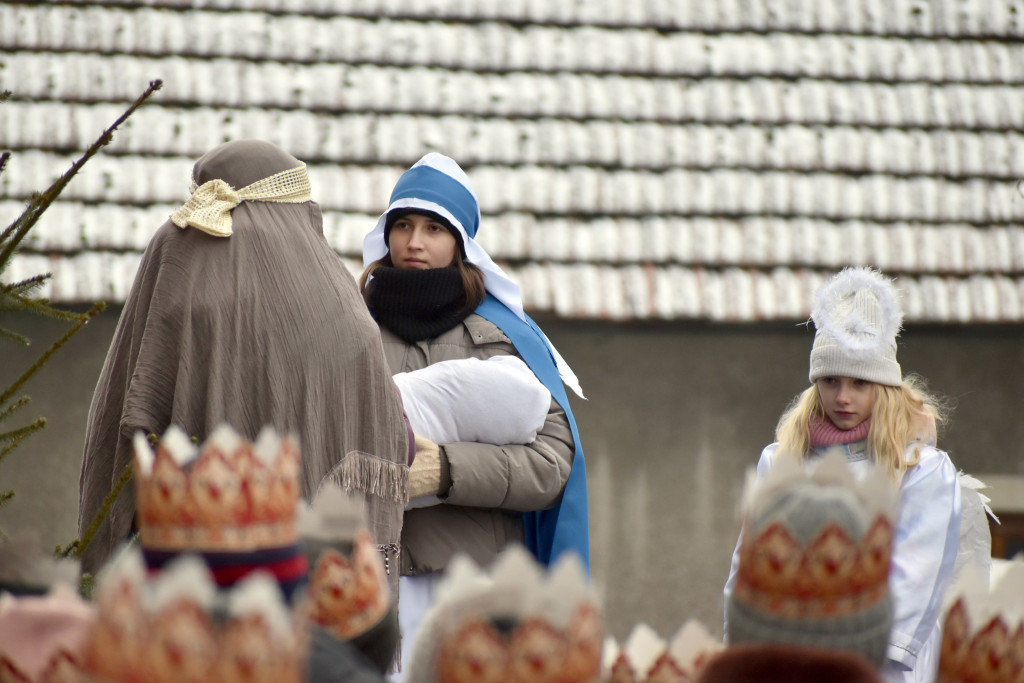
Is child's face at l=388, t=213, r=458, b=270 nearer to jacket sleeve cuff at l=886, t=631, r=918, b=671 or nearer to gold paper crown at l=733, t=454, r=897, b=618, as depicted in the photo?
jacket sleeve cuff at l=886, t=631, r=918, b=671

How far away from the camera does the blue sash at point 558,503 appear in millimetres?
3277

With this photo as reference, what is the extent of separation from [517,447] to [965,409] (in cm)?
347

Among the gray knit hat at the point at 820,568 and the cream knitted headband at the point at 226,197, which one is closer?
the gray knit hat at the point at 820,568

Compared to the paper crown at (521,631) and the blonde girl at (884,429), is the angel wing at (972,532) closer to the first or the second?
the blonde girl at (884,429)

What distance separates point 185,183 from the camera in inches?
206

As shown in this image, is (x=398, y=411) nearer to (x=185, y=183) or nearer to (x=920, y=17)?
(x=185, y=183)

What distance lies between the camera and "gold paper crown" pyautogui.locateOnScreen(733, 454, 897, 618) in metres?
1.28

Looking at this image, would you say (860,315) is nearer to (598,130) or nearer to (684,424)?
(684,424)

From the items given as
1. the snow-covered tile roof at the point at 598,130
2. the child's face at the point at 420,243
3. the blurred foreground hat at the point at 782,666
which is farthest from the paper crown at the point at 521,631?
the snow-covered tile roof at the point at 598,130

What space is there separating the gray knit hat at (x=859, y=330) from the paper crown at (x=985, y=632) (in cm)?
220

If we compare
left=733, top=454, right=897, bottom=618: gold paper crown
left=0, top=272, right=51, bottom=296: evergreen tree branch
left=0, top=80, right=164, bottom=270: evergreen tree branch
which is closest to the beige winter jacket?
left=0, top=272, right=51, bottom=296: evergreen tree branch

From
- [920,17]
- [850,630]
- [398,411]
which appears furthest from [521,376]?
[920,17]

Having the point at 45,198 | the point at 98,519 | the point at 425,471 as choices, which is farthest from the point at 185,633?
the point at 425,471

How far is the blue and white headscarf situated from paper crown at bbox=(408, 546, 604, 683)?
6.55ft
